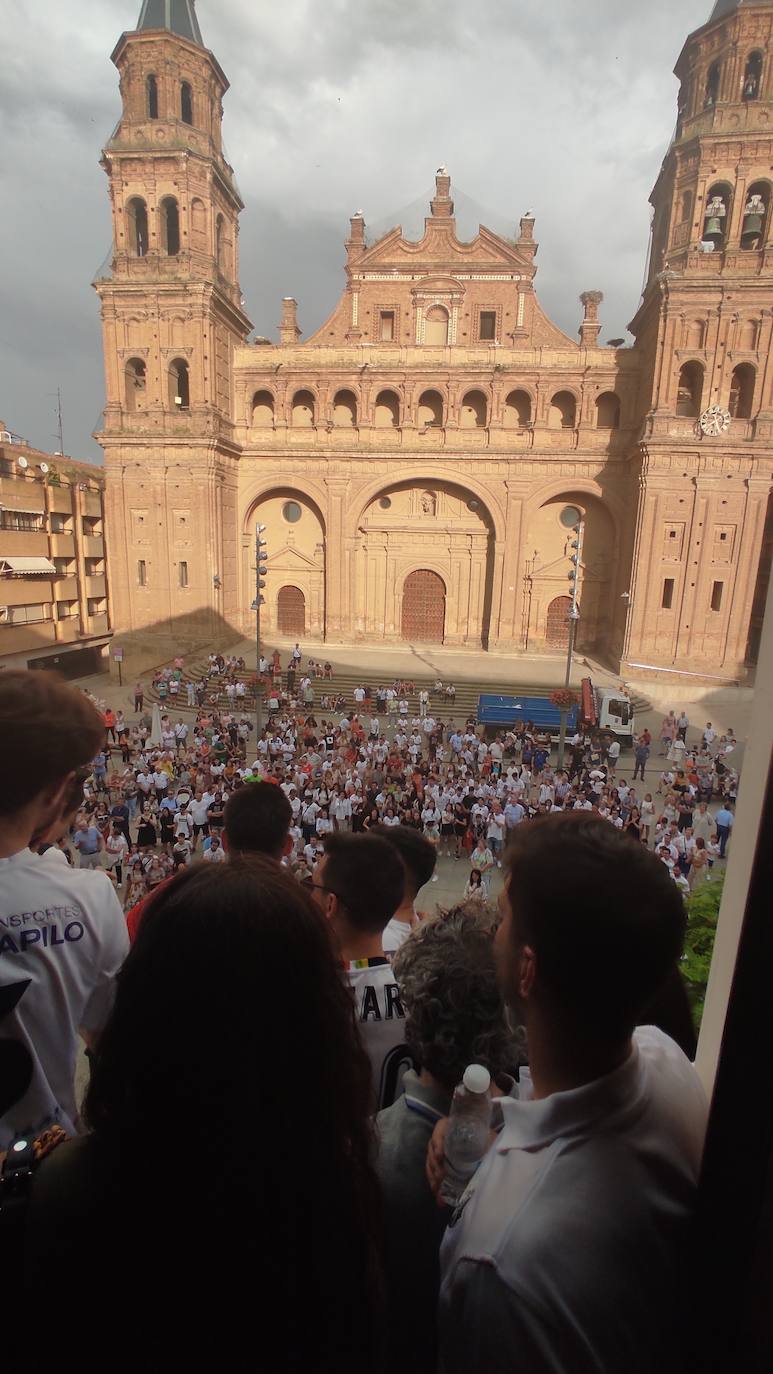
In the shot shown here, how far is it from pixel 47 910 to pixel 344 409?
30280mm

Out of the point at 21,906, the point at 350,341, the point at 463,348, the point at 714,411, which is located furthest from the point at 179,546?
the point at 21,906

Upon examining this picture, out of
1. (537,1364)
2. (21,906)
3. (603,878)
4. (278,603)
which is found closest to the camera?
(537,1364)

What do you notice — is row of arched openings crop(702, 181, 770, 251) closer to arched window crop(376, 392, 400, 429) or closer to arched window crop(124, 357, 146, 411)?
arched window crop(376, 392, 400, 429)

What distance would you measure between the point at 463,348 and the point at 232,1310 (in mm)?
30551

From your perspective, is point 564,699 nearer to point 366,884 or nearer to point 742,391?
point 366,884

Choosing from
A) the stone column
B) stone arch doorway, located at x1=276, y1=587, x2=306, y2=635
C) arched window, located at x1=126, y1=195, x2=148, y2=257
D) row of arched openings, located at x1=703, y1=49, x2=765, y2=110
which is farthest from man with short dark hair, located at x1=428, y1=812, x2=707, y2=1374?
row of arched openings, located at x1=703, y1=49, x2=765, y2=110

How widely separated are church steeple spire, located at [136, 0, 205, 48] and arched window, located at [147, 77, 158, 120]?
64.3 inches

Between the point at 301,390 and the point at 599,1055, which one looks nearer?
the point at 599,1055

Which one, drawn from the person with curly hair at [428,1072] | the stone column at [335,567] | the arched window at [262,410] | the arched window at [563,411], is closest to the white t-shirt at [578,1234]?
the person with curly hair at [428,1072]

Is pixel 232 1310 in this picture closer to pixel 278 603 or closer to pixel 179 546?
pixel 179 546

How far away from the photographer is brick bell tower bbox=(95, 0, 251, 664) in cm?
2480

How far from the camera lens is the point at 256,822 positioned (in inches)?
135

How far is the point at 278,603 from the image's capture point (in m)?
30.6

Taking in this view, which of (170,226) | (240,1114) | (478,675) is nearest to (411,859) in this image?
(240,1114)
